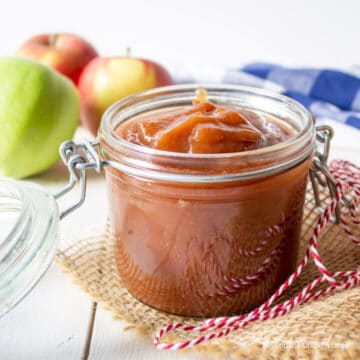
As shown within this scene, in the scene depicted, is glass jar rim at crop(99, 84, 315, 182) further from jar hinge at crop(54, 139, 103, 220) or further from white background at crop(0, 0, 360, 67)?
white background at crop(0, 0, 360, 67)

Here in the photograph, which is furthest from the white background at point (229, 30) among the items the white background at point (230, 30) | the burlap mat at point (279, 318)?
the burlap mat at point (279, 318)

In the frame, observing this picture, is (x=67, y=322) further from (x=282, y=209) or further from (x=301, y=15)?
(x=301, y=15)

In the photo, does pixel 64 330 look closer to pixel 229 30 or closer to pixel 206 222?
pixel 206 222

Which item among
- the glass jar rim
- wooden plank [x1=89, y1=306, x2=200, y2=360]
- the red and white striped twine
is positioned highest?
the glass jar rim

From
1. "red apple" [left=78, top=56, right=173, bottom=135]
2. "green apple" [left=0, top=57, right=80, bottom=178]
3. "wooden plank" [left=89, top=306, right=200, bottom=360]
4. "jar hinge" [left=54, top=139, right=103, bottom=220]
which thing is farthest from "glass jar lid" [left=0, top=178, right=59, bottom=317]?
"red apple" [left=78, top=56, right=173, bottom=135]

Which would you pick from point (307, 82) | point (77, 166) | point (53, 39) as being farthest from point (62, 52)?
point (77, 166)

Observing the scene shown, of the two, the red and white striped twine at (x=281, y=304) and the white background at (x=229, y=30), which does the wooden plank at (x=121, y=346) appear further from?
the white background at (x=229, y=30)

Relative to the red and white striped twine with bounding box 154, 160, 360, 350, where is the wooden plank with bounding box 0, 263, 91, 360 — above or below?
below

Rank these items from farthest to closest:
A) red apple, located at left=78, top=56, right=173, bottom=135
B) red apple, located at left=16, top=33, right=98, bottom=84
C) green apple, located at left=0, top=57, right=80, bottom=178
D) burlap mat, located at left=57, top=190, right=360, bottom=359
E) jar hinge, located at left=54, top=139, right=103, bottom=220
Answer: red apple, located at left=16, top=33, right=98, bottom=84 < red apple, located at left=78, top=56, right=173, bottom=135 < green apple, located at left=0, top=57, right=80, bottom=178 < jar hinge, located at left=54, top=139, right=103, bottom=220 < burlap mat, located at left=57, top=190, right=360, bottom=359
